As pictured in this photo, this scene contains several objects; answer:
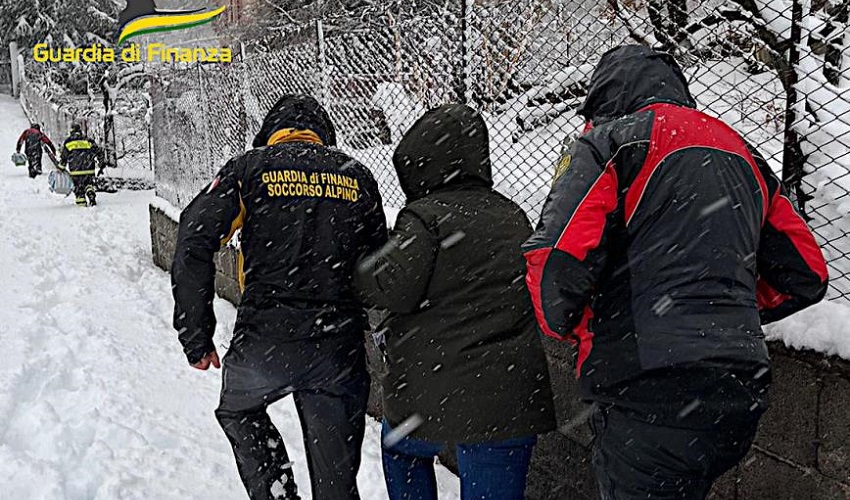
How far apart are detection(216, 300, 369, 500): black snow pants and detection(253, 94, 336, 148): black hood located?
0.81 meters

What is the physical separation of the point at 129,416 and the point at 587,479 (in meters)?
2.91

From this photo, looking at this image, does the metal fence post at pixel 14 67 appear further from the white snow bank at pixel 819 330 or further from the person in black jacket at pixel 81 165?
the white snow bank at pixel 819 330

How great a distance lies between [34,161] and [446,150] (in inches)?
776

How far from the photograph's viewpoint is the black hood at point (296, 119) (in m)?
3.08

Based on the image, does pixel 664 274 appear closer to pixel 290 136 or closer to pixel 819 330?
pixel 819 330

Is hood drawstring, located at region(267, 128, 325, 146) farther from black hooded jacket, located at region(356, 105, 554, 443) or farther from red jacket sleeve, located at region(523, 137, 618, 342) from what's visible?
red jacket sleeve, located at region(523, 137, 618, 342)

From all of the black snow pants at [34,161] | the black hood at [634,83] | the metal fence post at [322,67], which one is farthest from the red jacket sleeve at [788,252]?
the black snow pants at [34,161]

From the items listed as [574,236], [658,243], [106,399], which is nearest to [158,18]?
[106,399]

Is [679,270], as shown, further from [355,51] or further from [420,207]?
[355,51]

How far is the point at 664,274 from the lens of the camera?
1.85m

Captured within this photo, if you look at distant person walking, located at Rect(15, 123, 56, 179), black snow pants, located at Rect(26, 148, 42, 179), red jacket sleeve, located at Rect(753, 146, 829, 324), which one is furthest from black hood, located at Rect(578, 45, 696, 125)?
black snow pants, located at Rect(26, 148, 42, 179)

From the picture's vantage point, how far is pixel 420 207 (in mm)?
2504

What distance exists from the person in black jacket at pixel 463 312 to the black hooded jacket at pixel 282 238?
1.14 feet

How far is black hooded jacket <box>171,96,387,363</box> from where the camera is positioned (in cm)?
285
